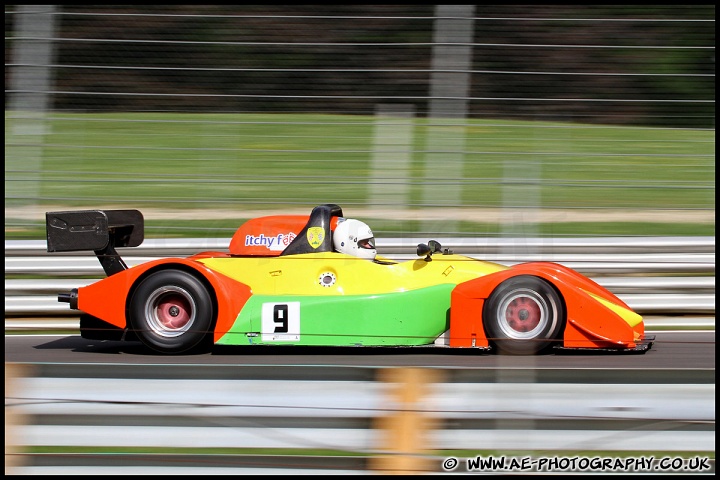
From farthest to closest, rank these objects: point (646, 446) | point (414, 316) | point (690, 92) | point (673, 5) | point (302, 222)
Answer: point (673, 5), point (690, 92), point (302, 222), point (414, 316), point (646, 446)

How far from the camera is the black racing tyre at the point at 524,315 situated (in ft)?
18.6

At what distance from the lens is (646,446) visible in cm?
357

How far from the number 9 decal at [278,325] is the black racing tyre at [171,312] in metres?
0.37

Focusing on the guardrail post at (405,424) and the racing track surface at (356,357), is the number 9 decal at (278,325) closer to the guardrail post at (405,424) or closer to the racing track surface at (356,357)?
the racing track surface at (356,357)

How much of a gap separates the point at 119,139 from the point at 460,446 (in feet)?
15.9

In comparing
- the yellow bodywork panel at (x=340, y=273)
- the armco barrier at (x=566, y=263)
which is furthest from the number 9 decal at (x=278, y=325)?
the armco barrier at (x=566, y=263)

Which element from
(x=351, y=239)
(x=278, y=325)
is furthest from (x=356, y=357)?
(x=351, y=239)

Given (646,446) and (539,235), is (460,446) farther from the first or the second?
(539,235)

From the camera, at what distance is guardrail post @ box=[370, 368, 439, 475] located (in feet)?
11.7

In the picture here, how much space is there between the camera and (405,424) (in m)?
3.62

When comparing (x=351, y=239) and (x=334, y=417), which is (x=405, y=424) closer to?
(x=334, y=417)

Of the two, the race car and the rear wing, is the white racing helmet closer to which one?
the race car

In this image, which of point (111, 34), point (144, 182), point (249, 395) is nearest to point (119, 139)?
point (144, 182)

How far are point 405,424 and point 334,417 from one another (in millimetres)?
→ 277
